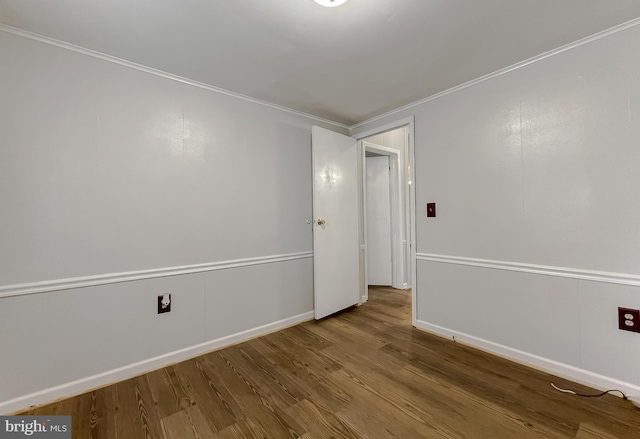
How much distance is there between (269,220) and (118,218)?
1252mm

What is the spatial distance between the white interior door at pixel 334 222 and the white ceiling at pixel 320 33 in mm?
865

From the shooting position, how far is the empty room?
5.07 feet

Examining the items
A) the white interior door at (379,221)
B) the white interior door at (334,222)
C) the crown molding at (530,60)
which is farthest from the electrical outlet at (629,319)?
the white interior door at (379,221)

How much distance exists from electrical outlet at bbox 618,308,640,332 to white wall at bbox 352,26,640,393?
0.04 m

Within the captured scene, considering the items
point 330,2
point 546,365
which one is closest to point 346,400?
point 546,365

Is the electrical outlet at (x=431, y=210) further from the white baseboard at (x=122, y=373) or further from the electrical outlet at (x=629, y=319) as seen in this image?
the white baseboard at (x=122, y=373)

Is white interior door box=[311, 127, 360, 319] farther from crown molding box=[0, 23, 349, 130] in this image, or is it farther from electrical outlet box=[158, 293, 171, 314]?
electrical outlet box=[158, 293, 171, 314]

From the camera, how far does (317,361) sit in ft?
6.97

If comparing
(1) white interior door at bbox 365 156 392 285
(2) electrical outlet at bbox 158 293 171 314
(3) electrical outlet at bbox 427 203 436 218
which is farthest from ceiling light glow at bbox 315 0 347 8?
(1) white interior door at bbox 365 156 392 285

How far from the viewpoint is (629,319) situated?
5.36ft

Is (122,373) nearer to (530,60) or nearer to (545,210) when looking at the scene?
(545,210)

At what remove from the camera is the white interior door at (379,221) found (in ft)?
14.3

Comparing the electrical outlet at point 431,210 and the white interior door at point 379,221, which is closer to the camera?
the electrical outlet at point 431,210

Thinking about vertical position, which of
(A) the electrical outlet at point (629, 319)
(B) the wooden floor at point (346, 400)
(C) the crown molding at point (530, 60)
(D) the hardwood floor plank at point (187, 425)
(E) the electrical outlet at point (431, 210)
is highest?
(C) the crown molding at point (530, 60)
